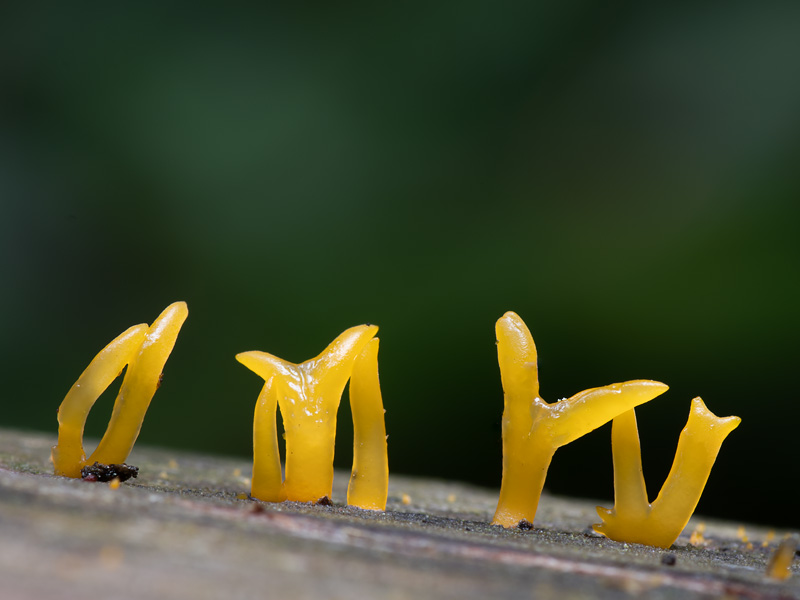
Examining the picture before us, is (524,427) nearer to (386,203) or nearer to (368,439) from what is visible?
(368,439)

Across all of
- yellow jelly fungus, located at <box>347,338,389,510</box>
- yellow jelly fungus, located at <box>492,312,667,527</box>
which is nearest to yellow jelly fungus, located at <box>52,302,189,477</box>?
yellow jelly fungus, located at <box>347,338,389,510</box>

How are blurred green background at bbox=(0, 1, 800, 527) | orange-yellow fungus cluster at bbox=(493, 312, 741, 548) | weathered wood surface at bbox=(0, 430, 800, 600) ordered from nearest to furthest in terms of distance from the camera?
weathered wood surface at bbox=(0, 430, 800, 600), orange-yellow fungus cluster at bbox=(493, 312, 741, 548), blurred green background at bbox=(0, 1, 800, 527)

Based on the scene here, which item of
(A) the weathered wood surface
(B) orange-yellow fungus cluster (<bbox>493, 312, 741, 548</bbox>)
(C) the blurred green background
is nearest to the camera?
(A) the weathered wood surface

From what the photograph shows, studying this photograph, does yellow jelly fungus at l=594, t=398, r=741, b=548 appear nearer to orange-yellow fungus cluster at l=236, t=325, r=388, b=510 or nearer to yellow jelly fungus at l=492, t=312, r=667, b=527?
yellow jelly fungus at l=492, t=312, r=667, b=527


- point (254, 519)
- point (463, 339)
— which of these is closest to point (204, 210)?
point (463, 339)

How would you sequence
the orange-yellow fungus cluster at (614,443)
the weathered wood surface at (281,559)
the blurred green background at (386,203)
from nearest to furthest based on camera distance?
the weathered wood surface at (281,559)
the orange-yellow fungus cluster at (614,443)
the blurred green background at (386,203)

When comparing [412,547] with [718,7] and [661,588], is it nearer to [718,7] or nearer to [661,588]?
[661,588]

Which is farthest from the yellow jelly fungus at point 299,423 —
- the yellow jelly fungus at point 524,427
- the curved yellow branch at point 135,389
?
the yellow jelly fungus at point 524,427

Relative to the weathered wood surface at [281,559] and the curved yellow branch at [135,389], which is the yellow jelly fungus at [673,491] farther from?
the curved yellow branch at [135,389]
